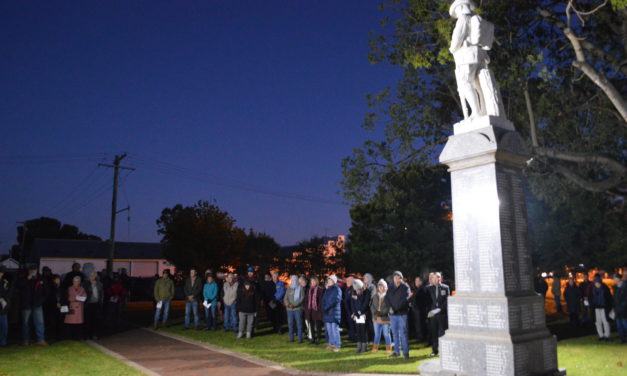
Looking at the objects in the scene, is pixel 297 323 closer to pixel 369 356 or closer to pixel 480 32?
pixel 369 356

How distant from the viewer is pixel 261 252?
48406 mm

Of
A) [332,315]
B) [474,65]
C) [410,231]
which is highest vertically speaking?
[474,65]

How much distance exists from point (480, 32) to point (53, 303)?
45.1ft

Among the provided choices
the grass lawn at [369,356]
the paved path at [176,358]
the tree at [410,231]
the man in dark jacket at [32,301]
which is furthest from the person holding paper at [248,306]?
the tree at [410,231]

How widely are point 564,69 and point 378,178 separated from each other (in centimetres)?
699

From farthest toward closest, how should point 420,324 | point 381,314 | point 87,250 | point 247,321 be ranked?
1. point 87,250
2. point 247,321
3. point 420,324
4. point 381,314

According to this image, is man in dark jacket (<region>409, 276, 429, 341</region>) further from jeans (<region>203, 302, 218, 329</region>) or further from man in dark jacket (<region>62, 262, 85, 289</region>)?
man in dark jacket (<region>62, 262, 85, 289</region>)

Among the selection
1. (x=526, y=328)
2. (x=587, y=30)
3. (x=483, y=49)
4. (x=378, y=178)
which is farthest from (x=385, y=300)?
(x=587, y=30)

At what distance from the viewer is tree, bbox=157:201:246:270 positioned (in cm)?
3559

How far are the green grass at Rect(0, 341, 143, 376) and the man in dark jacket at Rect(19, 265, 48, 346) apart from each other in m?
0.49

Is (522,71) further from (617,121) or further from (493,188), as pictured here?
(493,188)

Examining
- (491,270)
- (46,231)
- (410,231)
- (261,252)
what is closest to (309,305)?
(491,270)

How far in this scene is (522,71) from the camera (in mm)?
15727

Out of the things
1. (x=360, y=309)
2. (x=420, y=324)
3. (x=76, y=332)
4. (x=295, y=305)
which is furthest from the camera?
(x=76, y=332)
